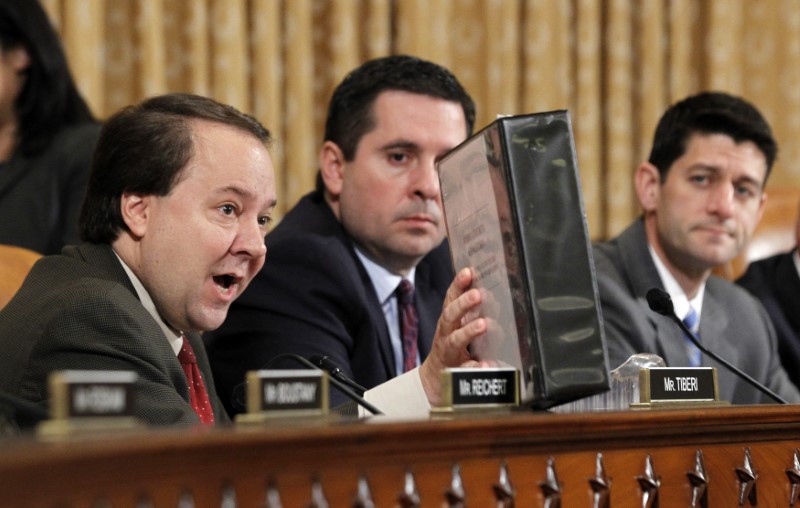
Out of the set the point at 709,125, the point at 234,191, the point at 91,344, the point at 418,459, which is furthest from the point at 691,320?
the point at 418,459

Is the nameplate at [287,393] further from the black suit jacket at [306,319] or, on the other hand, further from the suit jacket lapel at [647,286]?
the suit jacket lapel at [647,286]

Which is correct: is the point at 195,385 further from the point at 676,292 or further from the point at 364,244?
the point at 676,292

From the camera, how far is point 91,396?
3.25 ft

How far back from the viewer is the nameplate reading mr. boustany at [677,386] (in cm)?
150

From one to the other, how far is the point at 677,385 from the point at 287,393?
0.61 meters

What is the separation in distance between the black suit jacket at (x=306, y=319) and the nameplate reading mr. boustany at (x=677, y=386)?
3.00 ft

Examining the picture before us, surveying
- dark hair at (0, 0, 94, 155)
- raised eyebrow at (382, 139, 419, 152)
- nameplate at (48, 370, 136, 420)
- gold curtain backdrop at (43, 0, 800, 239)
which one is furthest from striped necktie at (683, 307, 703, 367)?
nameplate at (48, 370, 136, 420)

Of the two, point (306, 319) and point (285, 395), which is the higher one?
point (306, 319)

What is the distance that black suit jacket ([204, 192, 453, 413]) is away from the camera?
2371 mm

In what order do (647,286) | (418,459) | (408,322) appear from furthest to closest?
1. (647,286)
2. (408,322)
3. (418,459)

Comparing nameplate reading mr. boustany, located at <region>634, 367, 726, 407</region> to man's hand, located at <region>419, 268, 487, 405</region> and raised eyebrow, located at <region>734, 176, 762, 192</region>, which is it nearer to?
man's hand, located at <region>419, 268, 487, 405</region>

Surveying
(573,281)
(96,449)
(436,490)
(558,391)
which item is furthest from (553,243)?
(96,449)

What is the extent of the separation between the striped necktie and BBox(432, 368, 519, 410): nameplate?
1.46m

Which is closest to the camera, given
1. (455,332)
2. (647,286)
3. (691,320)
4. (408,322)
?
(455,332)
